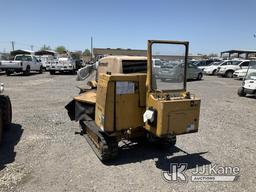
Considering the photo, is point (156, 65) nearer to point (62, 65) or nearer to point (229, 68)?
point (62, 65)

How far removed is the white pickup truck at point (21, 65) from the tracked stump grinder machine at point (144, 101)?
20009 mm

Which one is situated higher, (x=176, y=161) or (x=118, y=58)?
(x=118, y=58)

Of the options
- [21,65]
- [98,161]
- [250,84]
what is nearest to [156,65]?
[98,161]

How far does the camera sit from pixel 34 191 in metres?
3.78

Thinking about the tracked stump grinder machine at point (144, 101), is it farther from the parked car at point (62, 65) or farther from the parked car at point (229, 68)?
the parked car at point (229, 68)

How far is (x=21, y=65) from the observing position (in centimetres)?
2281

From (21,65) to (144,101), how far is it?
20766 mm

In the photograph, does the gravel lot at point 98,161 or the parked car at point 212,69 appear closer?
the gravel lot at point 98,161

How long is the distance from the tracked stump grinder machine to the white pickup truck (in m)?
20.0

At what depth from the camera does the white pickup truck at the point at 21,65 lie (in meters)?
22.4

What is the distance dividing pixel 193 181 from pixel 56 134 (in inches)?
140

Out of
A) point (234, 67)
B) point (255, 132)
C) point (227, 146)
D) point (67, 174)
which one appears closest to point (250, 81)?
point (255, 132)

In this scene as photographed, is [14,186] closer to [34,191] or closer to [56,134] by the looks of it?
[34,191]

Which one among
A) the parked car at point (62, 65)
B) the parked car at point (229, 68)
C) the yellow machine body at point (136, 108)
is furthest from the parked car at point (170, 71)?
the parked car at point (229, 68)
